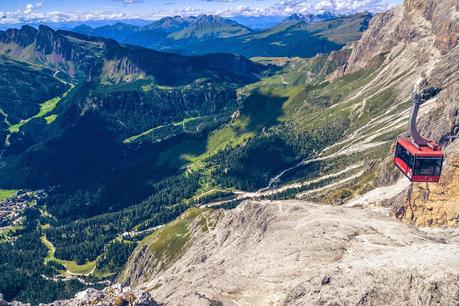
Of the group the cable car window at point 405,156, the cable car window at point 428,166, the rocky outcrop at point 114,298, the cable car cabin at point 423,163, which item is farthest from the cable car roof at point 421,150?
the rocky outcrop at point 114,298

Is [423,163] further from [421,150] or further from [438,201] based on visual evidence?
[438,201]

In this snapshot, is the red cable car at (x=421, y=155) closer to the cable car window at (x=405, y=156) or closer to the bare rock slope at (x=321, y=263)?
the cable car window at (x=405, y=156)

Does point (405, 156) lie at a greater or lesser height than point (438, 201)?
greater

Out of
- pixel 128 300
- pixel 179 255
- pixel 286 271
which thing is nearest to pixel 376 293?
pixel 286 271

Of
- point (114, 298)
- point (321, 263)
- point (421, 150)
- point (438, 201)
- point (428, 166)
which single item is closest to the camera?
point (114, 298)

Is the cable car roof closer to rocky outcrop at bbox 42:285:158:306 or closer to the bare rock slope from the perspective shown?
the bare rock slope

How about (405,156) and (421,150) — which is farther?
(405,156)

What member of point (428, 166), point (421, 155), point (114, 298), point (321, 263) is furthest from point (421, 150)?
point (114, 298)
